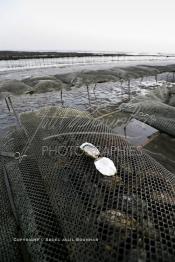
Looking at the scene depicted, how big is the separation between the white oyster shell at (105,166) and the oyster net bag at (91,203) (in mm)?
79

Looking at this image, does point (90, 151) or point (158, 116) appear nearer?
point (90, 151)

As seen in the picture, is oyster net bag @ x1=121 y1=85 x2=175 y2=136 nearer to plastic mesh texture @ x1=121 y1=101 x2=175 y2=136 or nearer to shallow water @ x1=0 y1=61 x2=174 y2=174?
plastic mesh texture @ x1=121 y1=101 x2=175 y2=136

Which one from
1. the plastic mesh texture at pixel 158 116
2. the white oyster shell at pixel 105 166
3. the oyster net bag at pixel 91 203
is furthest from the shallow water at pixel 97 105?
the white oyster shell at pixel 105 166

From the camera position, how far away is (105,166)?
3648 mm

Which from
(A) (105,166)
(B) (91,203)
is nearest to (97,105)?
(A) (105,166)

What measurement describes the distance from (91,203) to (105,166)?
684 mm

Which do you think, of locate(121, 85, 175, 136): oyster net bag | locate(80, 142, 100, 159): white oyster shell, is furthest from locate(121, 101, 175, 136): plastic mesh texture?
locate(80, 142, 100, 159): white oyster shell

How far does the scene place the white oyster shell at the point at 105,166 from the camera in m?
3.55

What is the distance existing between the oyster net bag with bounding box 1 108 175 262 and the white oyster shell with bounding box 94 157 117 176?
79mm

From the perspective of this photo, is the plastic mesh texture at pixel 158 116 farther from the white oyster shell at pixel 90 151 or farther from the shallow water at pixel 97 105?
the white oyster shell at pixel 90 151

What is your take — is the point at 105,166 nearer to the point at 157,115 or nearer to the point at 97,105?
the point at 157,115

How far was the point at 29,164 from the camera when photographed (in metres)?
4.72

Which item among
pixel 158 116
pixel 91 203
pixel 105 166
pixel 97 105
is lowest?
pixel 97 105

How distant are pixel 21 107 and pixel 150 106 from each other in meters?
10.3
